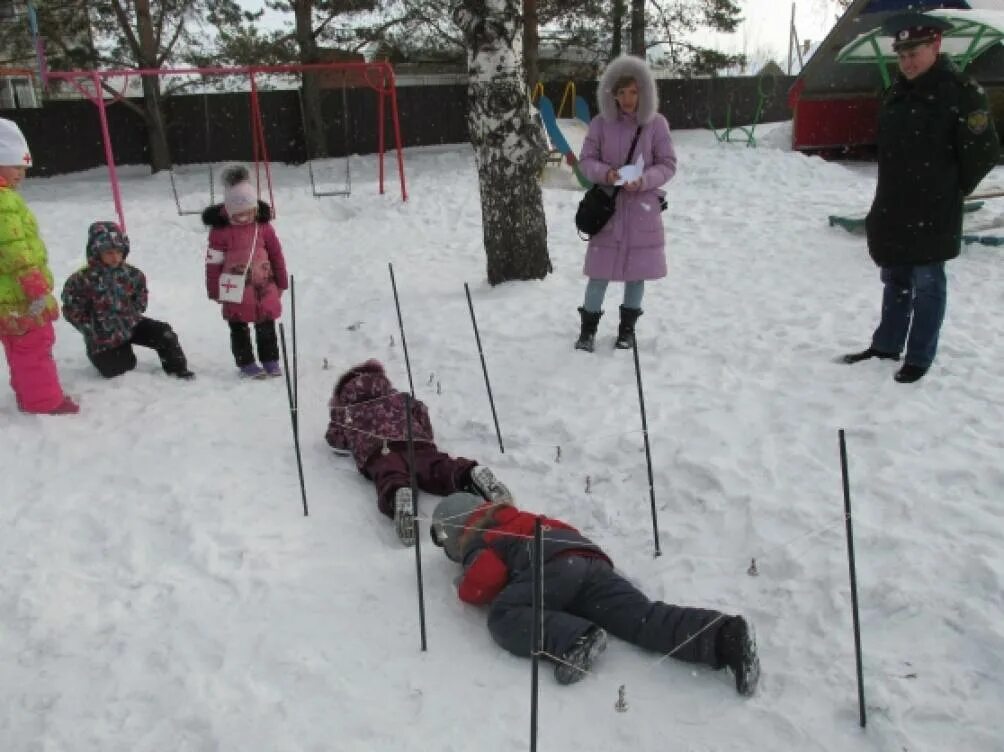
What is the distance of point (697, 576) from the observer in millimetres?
2879

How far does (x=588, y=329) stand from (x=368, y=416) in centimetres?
160

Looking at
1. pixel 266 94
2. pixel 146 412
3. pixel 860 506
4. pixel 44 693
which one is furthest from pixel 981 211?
pixel 266 94

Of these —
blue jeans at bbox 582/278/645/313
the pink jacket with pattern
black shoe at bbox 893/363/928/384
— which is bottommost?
black shoe at bbox 893/363/928/384

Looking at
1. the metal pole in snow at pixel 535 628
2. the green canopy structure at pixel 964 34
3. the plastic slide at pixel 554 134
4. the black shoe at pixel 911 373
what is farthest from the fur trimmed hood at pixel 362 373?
the plastic slide at pixel 554 134

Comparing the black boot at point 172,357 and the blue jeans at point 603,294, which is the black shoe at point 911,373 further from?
the black boot at point 172,357

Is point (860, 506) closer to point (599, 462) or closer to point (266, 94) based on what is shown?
point (599, 462)

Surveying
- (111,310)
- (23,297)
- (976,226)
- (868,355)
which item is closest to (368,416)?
(23,297)

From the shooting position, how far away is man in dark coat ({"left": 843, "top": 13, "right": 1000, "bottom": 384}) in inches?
140

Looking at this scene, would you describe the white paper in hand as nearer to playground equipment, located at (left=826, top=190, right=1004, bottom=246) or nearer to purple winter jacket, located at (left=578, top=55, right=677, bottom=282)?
purple winter jacket, located at (left=578, top=55, right=677, bottom=282)

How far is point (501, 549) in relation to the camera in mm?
2824

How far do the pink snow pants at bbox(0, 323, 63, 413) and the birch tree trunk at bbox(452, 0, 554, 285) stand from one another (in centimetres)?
315

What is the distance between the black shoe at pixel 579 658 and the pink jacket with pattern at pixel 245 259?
323 cm

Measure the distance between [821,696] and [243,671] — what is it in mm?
1705

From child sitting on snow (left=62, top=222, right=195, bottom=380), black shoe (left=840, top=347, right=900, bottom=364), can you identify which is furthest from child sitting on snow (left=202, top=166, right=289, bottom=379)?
black shoe (left=840, top=347, right=900, bottom=364)
